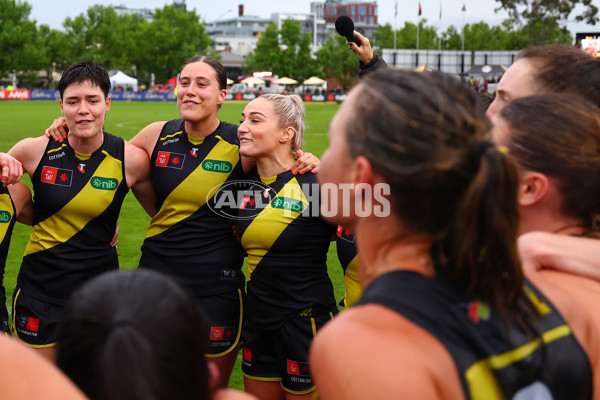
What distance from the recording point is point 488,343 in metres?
1.52

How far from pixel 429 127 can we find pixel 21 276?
156 inches

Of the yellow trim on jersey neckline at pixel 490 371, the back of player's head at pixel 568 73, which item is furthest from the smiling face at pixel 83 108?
the yellow trim on jersey neckline at pixel 490 371

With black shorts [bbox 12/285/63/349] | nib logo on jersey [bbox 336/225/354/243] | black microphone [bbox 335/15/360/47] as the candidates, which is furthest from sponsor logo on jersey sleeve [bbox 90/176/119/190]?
black microphone [bbox 335/15/360/47]

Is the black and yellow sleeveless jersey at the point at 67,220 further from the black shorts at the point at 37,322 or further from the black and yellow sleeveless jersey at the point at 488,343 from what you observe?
the black and yellow sleeveless jersey at the point at 488,343

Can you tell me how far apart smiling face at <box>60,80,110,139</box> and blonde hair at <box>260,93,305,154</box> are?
46.3 inches

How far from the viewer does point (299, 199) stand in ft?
14.4

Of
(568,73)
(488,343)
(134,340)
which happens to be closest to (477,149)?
(488,343)

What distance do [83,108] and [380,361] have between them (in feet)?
12.2

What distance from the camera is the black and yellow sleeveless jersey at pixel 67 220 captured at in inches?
177

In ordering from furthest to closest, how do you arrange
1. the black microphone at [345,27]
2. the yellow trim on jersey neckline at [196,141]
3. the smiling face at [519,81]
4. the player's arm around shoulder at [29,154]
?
the yellow trim on jersey neckline at [196,141]
the player's arm around shoulder at [29,154]
the black microphone at [345,27]
the smiling face at [519,81]

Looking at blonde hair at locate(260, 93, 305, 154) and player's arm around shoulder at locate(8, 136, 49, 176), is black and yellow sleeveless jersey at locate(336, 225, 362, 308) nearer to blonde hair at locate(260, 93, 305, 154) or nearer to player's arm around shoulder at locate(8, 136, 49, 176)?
blonde hair at locate(260, 93, 305, 154)

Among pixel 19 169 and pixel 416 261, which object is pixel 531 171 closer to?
pixel 416 261

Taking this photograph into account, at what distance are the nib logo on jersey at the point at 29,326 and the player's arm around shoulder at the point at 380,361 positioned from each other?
352 centimetres

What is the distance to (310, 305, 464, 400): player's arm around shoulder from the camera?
1.37 meters
